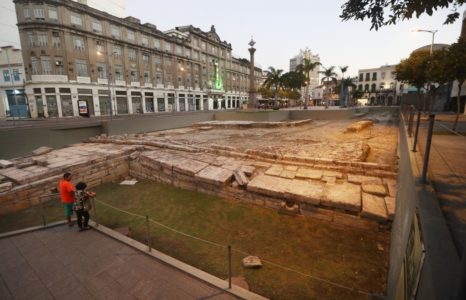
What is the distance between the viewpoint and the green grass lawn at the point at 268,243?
13.1 ft

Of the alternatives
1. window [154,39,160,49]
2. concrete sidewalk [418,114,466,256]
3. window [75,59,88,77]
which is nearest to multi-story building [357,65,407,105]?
window [154,39,160,49]

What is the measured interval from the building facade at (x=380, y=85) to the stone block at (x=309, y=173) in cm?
6385

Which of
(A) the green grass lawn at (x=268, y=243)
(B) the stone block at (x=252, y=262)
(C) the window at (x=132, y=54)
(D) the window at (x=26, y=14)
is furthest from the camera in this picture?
(C) the window at (x=132, y=54)

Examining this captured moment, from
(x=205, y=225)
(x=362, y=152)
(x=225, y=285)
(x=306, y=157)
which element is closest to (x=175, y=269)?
(x=225, y=285)

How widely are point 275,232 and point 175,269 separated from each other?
8.48ft

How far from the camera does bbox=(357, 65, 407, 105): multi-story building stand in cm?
5957

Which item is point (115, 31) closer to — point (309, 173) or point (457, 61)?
point (309, 173)

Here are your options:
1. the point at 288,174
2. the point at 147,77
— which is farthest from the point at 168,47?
the point at 288,174

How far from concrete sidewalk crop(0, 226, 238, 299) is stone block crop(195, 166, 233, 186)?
134 inches

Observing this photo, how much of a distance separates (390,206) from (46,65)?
132 feet

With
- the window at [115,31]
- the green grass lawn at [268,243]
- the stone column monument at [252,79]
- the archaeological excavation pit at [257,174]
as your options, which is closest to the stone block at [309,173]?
the archaeological excavation pit at [257,174]

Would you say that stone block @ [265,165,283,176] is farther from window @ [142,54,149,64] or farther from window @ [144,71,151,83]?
window @ [142,54,149,64]

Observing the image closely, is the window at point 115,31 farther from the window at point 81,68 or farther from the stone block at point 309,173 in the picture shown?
the stone block at point 309,173

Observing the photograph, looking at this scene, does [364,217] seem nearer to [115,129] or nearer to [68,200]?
[68,200]
